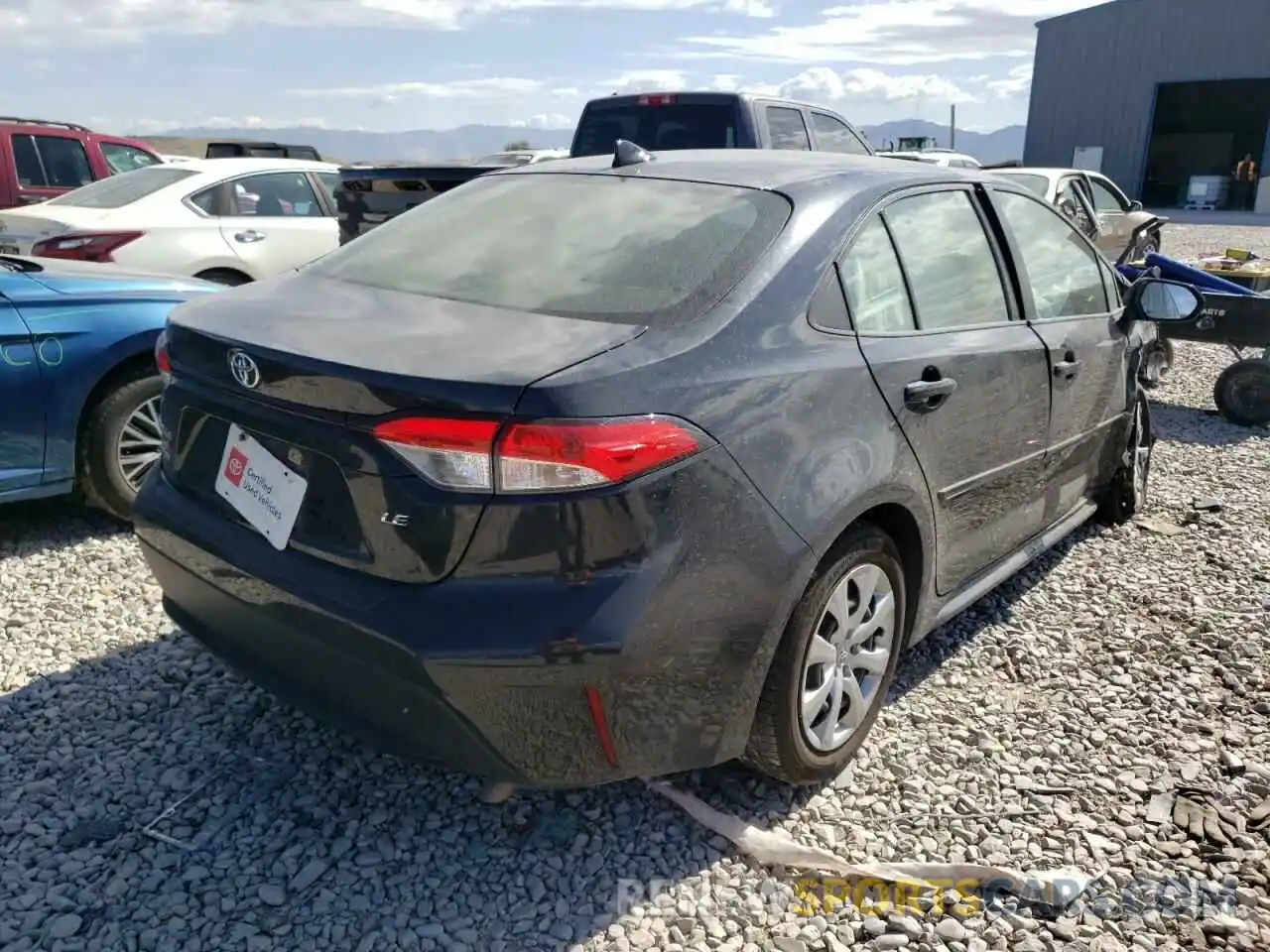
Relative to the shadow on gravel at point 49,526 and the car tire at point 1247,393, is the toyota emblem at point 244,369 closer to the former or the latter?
→ the shadow on gravel at point 49,526

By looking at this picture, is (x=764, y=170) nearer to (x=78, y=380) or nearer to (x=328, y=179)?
(x=78, y=380)

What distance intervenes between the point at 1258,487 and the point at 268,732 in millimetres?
5107

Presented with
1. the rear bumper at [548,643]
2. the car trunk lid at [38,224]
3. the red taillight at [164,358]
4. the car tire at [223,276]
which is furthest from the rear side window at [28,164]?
the rear bumper at [548,643]

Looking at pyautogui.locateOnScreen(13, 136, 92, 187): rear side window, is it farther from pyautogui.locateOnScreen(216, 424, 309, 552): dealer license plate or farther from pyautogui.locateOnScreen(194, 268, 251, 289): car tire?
pyautogui.locateOnScreen(216, 424, 309, 552): dealer license plate

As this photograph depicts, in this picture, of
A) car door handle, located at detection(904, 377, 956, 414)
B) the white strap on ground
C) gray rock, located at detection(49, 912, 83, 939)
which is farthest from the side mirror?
gray rock, located at detection(49, 912, 83, 939)

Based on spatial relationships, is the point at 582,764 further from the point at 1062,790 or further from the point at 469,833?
the point at 1062,790

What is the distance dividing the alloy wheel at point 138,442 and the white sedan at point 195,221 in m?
2.50

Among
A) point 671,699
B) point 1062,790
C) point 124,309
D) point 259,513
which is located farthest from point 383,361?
point 124,309

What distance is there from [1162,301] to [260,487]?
3.52 m

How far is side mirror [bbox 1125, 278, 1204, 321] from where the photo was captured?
3994 mm

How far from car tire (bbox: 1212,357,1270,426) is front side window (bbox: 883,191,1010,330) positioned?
172 inches

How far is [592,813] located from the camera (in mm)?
2611

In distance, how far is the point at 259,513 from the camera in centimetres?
229

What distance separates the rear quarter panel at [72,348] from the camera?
151 inches
